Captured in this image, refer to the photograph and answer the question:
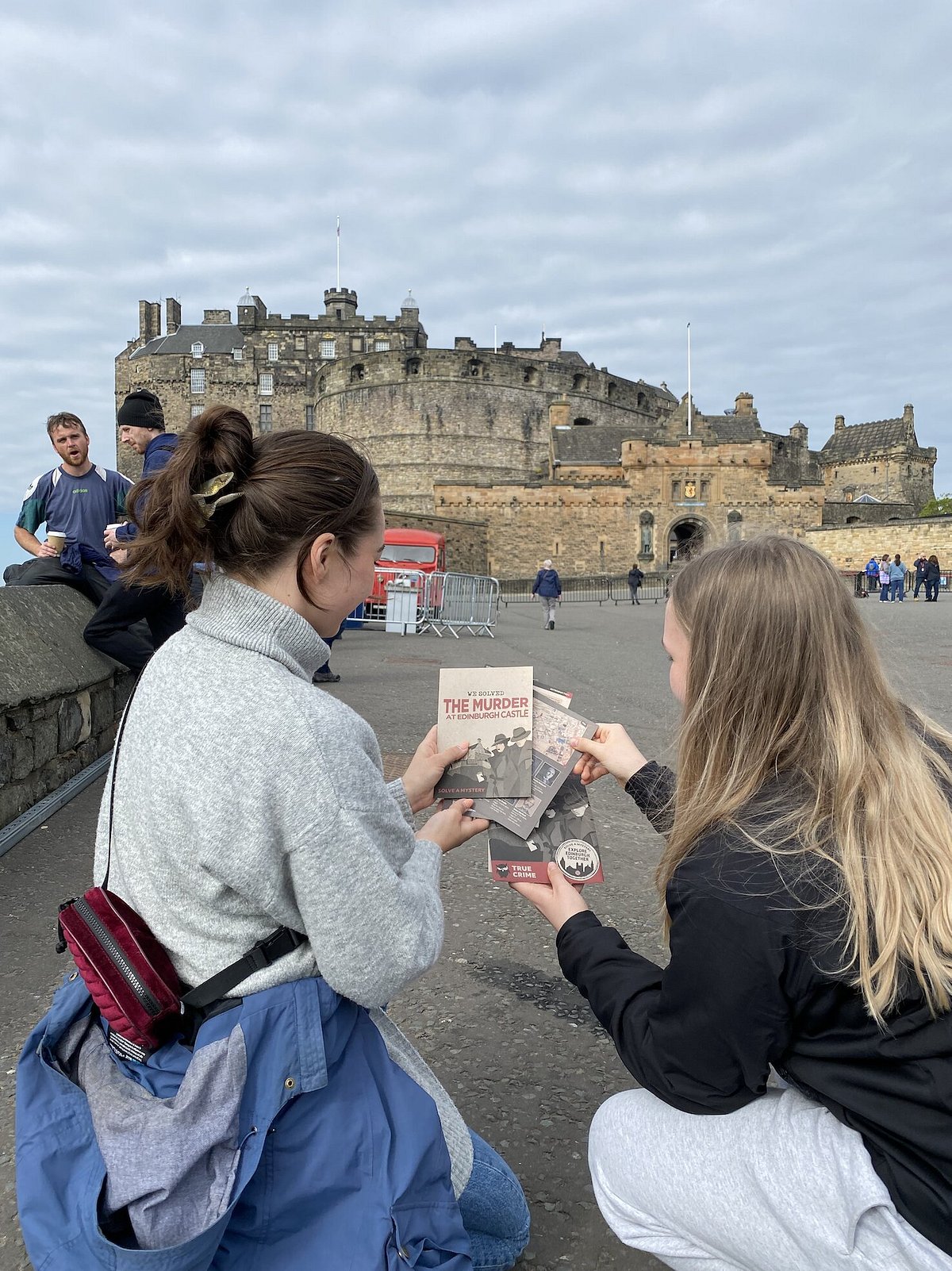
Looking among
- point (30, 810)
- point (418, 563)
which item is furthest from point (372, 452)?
point (30, 810)

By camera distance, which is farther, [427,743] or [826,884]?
[427,743]

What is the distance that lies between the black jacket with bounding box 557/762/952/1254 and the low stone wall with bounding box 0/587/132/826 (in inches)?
116

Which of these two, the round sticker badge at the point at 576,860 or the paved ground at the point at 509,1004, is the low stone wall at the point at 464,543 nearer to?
the paved ground at the point at 509,1004

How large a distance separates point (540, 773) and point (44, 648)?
3.14 meters

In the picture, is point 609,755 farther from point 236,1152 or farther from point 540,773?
point 236,1152

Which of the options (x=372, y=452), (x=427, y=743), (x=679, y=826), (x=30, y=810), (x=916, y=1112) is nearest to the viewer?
(x=916, y=1112)

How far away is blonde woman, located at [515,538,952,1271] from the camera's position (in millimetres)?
1248

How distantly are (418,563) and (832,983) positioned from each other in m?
22.1

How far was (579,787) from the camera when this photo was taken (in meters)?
1.90

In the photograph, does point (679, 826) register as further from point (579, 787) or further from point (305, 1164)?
point (305, 1164)

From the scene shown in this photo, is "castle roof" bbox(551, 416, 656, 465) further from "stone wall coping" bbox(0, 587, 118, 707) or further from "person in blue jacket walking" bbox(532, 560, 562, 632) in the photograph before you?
"stone wall coping" bbox(0, 587, 118, 707)

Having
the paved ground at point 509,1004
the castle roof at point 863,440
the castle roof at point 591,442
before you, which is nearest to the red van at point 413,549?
the paved ground at point 509,1004

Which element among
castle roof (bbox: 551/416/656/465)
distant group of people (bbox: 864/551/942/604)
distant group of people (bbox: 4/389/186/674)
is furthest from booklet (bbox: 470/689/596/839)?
castle roof (bbox: 551/416/656/465)

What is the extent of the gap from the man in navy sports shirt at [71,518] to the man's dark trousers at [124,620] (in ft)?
1.61
